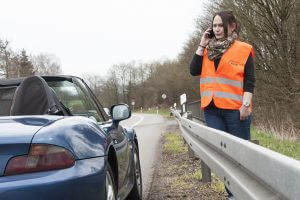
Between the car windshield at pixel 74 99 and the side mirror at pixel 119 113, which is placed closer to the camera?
the car windshield at pixel 74 99

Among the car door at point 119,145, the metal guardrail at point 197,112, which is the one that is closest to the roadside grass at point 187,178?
the car door at point 119,145

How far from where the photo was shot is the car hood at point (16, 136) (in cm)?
294

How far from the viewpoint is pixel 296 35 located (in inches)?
834

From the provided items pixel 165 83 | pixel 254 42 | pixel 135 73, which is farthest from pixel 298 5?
pixel 135 73

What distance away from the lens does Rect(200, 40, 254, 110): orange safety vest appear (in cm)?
513

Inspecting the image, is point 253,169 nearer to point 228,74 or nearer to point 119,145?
point 119,145

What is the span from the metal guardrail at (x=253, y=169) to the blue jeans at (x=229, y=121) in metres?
0.38

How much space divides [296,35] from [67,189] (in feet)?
63.9

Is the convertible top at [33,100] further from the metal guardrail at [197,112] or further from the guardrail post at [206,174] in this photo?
the metal guardrail at [197,112]

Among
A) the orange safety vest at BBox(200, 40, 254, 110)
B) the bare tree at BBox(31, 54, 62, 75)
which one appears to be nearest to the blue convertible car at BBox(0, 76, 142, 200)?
the orange safety vest at BBox(200, 40, 254, 110)

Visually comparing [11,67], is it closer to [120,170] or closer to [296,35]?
[296,35]

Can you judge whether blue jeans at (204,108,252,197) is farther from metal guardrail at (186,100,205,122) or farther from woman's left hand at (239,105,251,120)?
metal guardrail at (186,100,205,122)

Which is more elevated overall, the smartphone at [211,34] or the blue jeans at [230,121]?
the smartphone at [211,34]

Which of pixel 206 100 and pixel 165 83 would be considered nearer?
pixel 206 100
